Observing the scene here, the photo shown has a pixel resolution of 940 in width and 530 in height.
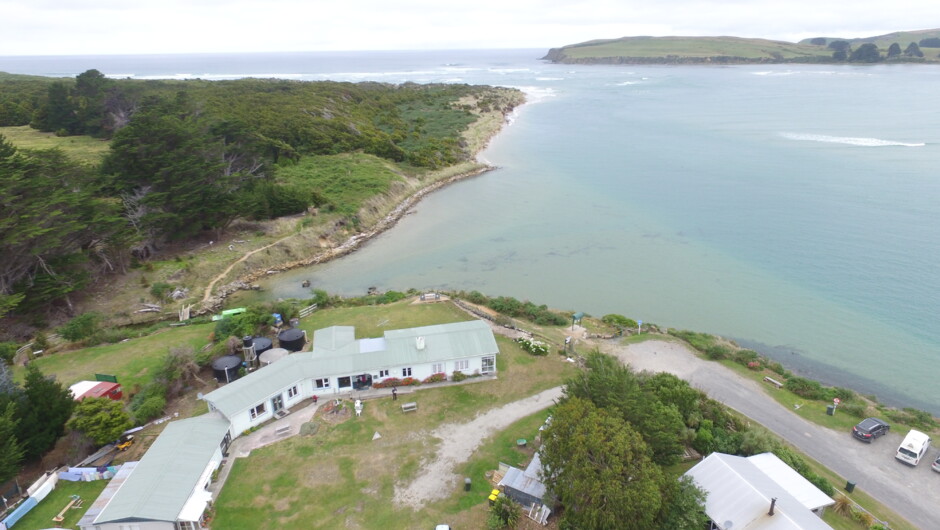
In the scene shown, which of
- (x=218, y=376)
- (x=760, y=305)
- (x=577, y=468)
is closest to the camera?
(x=577, y=468)

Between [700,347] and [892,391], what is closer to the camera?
[892,391]

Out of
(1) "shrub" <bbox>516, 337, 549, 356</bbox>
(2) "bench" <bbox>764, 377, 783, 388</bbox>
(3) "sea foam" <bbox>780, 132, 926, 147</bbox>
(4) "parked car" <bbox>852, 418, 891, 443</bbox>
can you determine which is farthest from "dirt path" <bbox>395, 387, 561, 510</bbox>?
(3) "sea foam" <bbox>780, 132, 926, 147</bbox>

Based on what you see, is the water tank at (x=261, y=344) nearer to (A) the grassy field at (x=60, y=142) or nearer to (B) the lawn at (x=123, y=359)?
(B) the lawn at (x=123, y=359)

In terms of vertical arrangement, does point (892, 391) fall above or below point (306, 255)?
below

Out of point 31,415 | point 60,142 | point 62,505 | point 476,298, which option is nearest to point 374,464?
point 62,505

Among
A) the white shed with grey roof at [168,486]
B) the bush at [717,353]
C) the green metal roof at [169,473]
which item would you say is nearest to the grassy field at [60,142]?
the green metal roof at [169,473]

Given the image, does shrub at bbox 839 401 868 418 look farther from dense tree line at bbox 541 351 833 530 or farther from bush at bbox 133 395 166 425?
bush at bbox 133 395 166 425

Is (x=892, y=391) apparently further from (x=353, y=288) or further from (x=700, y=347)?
(x=353, y=288)

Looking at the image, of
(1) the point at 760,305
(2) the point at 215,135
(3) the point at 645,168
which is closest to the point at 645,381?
(1) the point at 760,305
